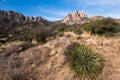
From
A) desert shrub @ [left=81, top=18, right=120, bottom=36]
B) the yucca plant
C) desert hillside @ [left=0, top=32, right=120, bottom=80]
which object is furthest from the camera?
desert shrub @ [left=81, top=18, right=120, bottom=36]

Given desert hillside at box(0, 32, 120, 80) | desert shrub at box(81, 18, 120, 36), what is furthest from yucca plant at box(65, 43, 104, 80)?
desert shrub at box(81, 18, 120, 36)

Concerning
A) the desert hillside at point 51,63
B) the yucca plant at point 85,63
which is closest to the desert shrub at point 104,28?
the desert hillside at point 51,63

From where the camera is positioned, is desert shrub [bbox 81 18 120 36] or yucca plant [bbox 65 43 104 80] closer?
yucca plant [bbox 65 43 104 80]

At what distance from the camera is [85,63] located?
868 centimetres

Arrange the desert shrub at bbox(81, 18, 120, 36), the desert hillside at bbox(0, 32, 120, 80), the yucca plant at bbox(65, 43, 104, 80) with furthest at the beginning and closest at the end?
the desert shrub at bbox(81, 18, 120, 36) < the desert hillside at bbox(0, 32, 120, 80) < the yucca plant at bbox(65, 43, 104, 80)

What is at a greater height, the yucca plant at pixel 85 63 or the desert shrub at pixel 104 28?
the desert shrub at pixel 104 28

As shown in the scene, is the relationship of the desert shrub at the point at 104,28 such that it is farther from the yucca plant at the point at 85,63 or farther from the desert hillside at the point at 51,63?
the yucca plant at the point at 85,63

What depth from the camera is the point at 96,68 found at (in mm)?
8555

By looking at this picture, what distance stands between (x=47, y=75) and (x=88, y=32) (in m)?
7.38

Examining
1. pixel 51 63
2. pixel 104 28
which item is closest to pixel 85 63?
pixel 51 63

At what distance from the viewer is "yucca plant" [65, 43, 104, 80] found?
331 inches

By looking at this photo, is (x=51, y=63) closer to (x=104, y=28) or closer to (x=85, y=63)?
(x=85, y=63)

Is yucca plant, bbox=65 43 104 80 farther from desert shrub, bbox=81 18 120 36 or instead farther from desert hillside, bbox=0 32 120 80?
desert shrub, bbox=81 18 120 36

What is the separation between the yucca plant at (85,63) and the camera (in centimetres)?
841
